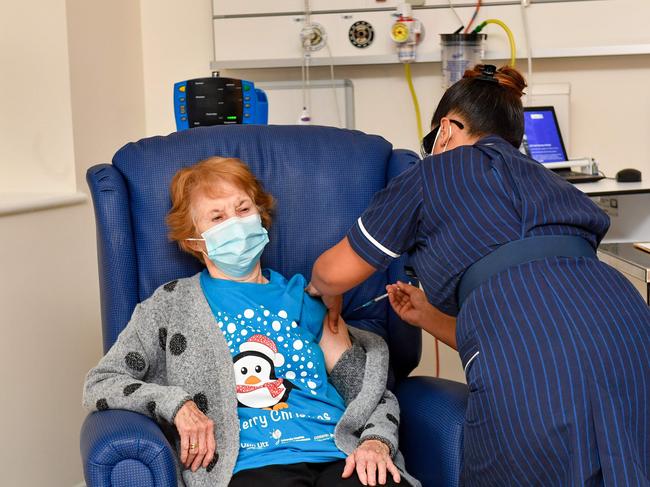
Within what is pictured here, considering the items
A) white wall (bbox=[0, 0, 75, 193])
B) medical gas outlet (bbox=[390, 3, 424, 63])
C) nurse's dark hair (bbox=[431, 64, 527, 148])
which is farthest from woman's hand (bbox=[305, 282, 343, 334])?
medical gas outlet (bbox=[390, 3, 424, 63])

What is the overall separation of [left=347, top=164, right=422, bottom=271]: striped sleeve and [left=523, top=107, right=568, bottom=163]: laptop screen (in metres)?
1.72

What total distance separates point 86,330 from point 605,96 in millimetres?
2183

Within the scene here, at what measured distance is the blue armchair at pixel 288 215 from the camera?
1.85m

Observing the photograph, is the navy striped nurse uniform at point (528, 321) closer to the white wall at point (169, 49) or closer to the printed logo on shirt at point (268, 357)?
the printed logo on shirt at point (268, 357)

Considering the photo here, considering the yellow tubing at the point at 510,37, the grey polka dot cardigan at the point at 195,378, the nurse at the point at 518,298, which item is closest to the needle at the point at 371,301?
the grey polka dot cardigan at the point at 195,378

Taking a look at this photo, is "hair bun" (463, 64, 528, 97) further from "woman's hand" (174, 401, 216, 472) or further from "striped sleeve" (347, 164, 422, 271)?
"woman's hand" (174, 401, 216, 472)

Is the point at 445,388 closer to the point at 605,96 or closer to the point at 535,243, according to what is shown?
the point at 535,243

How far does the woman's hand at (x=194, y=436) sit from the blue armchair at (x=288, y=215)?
34cm

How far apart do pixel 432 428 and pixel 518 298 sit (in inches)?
16.2

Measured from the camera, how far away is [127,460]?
1.49 meters

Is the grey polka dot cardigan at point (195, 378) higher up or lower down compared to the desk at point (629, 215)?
lower down

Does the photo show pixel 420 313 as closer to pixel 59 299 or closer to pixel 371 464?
pixel 371 464

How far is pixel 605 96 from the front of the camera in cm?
347

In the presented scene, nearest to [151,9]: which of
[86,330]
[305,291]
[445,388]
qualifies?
[86,330]
